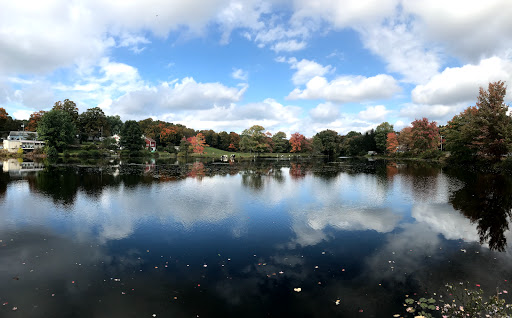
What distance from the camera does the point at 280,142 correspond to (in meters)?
108

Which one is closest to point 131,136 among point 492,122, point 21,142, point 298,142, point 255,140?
point 21,142

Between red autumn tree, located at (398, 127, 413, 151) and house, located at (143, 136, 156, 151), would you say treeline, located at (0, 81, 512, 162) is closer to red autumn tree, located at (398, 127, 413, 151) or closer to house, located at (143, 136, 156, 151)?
red autumn tree, located at (398, 127, 413, 151)

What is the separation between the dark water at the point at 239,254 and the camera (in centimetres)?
740

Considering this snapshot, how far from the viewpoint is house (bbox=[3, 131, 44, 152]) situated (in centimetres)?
7938

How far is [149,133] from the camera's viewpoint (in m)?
106

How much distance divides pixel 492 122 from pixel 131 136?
80.4m

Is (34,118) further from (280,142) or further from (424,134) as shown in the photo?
(424,134)

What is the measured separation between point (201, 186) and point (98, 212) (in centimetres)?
1088

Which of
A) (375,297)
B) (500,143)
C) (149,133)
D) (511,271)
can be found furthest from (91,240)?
(149,133)

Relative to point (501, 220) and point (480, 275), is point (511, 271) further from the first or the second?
point (501, 220)

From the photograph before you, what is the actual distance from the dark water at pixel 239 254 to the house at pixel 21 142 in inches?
3128

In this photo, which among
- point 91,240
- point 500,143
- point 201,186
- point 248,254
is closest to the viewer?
point 248,254

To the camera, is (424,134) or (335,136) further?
(335,136)

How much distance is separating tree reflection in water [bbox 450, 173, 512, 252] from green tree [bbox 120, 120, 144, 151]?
76940 mm
